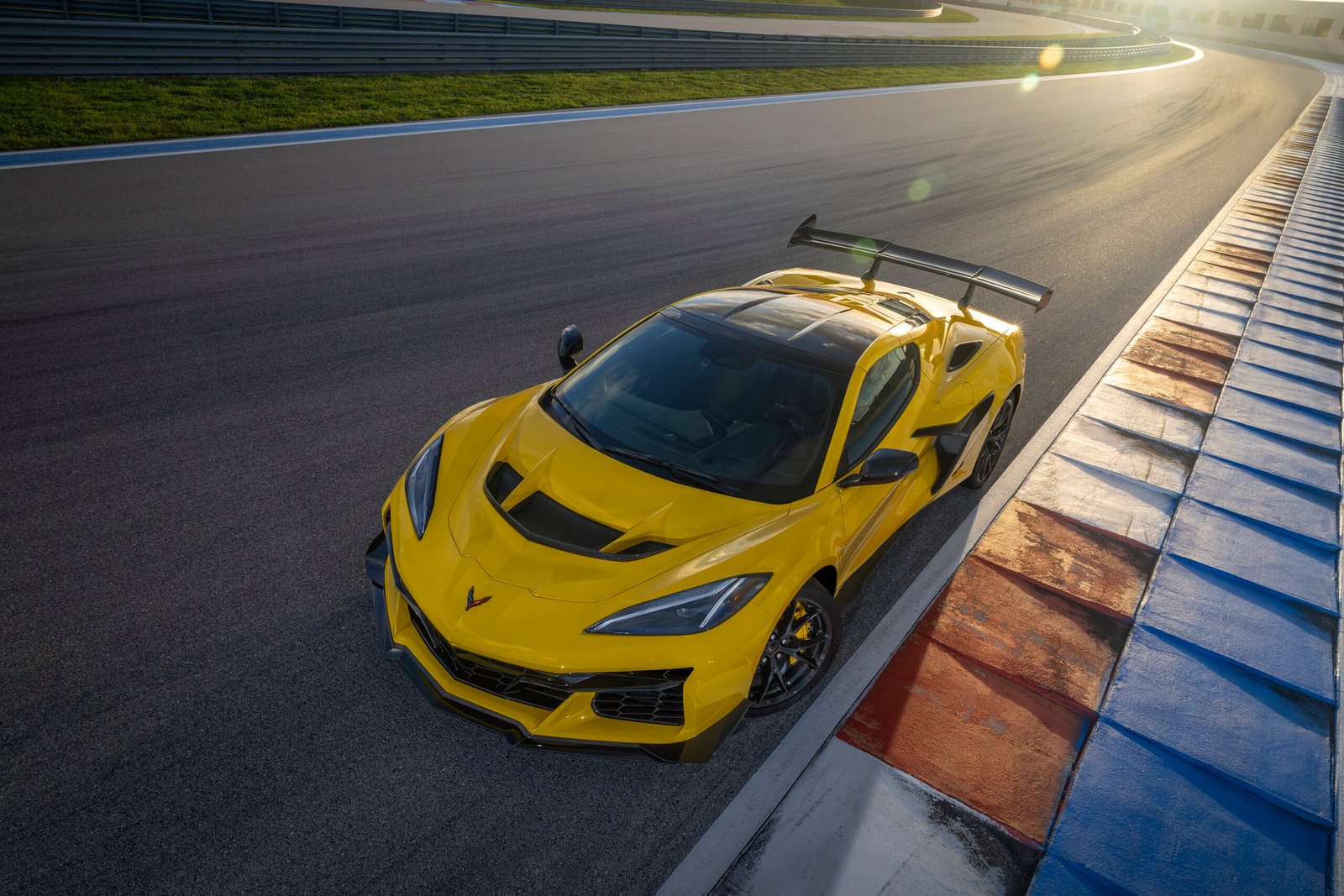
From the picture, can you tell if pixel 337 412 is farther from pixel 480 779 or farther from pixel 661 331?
pixel 480 779

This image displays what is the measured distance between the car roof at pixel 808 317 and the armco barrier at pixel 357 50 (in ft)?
44.8

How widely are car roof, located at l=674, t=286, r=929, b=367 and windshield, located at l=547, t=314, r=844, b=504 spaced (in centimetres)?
18

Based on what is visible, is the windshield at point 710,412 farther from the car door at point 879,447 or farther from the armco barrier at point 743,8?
the armco barrier at point 743,8

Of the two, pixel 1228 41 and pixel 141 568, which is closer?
pixel 141 568

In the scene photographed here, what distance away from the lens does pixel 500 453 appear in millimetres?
3775

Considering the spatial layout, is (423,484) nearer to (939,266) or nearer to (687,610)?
(687,610)

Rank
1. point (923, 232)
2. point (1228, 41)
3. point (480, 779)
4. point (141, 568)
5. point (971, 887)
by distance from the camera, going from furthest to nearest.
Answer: point (1228, 41)
point (923, 232)
point (141, 568)
point (480, 779)
point (971, 887)

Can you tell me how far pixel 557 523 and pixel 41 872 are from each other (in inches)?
81.5

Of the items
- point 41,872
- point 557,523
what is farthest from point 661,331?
point 41,872

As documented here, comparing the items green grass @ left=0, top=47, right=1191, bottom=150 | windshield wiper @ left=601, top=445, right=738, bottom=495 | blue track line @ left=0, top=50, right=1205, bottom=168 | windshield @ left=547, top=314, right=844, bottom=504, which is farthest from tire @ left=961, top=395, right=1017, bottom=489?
green grass @ left=0, top=47, right=1191, bottom=150

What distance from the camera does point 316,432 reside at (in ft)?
17.8

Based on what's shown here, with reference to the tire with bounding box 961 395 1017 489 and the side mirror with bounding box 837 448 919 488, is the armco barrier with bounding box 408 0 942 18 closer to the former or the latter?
the tire with bounding box 961 395 1017 489

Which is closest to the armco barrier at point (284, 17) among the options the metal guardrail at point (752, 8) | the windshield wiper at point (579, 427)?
the metal guardrail at point (752, 8)

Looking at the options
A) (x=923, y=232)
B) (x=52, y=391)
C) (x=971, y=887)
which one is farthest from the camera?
(x=923, y=232)
